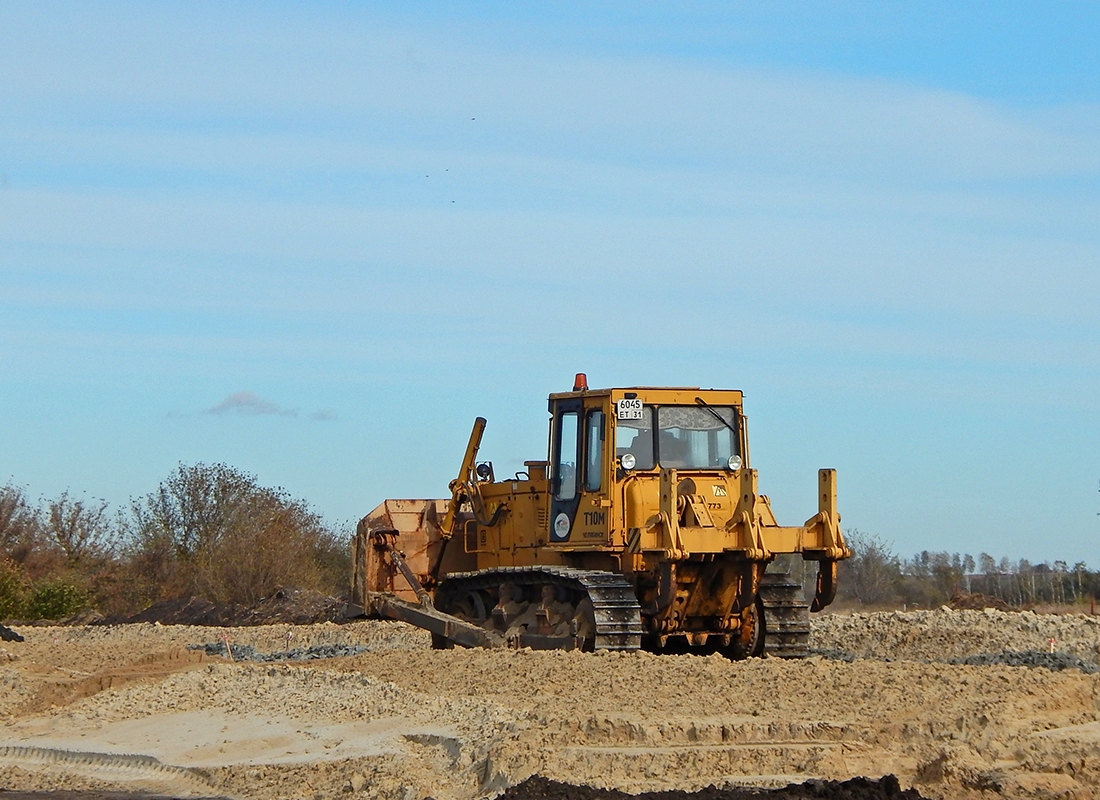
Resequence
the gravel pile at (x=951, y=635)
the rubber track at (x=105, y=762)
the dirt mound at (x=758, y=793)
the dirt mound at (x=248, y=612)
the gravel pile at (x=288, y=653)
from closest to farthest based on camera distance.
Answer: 1. the dirt mound at (x=758, y=793)
2. the rubber track at (x=105, y=762)
3. the gravel pile at (x=288, y=653)
4. the gravel pile at (x=951, y=635)
5. the dirt mound at (x=248, y=612)

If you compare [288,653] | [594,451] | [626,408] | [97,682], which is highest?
[626,408]

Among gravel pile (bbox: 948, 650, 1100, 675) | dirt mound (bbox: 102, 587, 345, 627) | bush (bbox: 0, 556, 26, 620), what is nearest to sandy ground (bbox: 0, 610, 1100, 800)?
gravel pile (bbox: 948, 650, 1100, 675)

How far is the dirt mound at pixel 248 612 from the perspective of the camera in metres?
34.7

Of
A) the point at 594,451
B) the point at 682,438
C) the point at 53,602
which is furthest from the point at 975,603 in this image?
the point at 53,602

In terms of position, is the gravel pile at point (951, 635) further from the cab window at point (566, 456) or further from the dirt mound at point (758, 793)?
the dirt mound at point (758, 793)

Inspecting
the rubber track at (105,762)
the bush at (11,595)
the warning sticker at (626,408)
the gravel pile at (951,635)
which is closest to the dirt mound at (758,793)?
the rubber track at (105,762)

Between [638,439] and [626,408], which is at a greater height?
[626,408]

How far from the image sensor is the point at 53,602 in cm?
3997

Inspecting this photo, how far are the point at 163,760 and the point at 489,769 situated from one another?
3.96m

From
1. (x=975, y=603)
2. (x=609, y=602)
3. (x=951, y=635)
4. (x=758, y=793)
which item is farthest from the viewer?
(x=975, y=603)

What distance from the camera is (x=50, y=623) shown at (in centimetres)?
3766

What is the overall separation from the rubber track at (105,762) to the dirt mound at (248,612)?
1813 centimetres

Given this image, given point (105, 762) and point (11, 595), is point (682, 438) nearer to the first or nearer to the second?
point (105, 762)

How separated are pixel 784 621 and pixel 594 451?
10.5 ft
